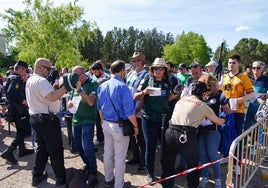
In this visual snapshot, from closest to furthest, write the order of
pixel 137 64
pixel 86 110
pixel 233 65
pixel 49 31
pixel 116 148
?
1. pixel 116 148
2. pixel 86 110
3. pixel 233 65
4. pixel 137 64
5. pixel 49 31

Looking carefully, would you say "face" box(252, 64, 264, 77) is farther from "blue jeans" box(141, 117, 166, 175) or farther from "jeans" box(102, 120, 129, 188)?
"jeans" box(102, 120, 129, 188)

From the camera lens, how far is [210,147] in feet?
14.4

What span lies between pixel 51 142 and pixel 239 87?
3330 mm

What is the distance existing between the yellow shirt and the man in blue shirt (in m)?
1.96

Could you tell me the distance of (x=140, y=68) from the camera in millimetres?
5719

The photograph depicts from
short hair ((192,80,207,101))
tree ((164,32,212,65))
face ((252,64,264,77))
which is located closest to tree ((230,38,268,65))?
tree ((164,32,212,65))

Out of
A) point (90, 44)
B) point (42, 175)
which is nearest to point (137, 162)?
point (42, 175)

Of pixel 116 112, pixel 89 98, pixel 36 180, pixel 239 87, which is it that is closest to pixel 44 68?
pixel 89 98

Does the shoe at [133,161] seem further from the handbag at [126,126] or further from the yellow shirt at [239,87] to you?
the yellow shirt at [239,87]

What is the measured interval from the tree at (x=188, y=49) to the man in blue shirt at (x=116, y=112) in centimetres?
7420

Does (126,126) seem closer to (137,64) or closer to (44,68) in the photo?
(44,68)

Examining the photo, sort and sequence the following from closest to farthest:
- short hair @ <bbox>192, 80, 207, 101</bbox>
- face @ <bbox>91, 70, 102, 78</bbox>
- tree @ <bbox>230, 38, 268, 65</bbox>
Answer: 1. short hair @ <bbox>192, 80, 207, 101</bbox>
2. face @ <bbox>91, 70, 102, 78</bbox>
3. tree @ <bbox>230, 38, 268, 65</bbox>

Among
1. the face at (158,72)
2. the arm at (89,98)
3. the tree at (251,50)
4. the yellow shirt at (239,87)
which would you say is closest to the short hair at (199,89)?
the face at (158,72)

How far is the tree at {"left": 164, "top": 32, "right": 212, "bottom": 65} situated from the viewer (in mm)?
78500
